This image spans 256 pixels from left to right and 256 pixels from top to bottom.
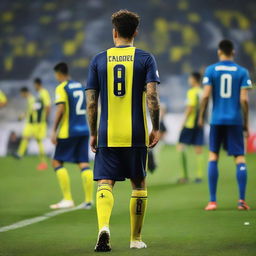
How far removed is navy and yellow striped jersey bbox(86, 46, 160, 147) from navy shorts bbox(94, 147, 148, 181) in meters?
0.05

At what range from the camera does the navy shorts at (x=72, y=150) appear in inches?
358

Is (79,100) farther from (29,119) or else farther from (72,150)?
(29,119)

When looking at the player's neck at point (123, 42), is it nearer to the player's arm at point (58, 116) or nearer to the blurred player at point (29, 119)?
the player's arm at point (58, 116)

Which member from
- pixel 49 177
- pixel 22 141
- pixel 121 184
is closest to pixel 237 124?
pixel 121 184

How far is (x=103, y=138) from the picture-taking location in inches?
216

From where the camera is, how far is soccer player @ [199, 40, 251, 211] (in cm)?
812

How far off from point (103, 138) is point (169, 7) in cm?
1847

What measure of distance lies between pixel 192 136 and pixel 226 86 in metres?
4.57

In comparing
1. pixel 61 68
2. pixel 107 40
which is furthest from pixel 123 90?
pixel 107 40

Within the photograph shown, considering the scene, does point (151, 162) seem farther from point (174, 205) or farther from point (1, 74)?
point (1, 74)

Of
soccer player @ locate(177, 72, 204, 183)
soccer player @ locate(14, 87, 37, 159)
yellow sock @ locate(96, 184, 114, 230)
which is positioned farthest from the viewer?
soccer player @ locate(14, 87, 37, 159)

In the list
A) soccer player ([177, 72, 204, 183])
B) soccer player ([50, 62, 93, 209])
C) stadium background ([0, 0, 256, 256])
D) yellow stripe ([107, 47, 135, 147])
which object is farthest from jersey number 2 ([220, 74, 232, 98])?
stadium background ([0, 0, 256, 256])

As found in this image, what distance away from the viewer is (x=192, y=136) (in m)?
12.7

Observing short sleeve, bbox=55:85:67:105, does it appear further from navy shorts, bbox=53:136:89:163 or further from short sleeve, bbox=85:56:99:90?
short sleeve, bbox=85:56:99:90
